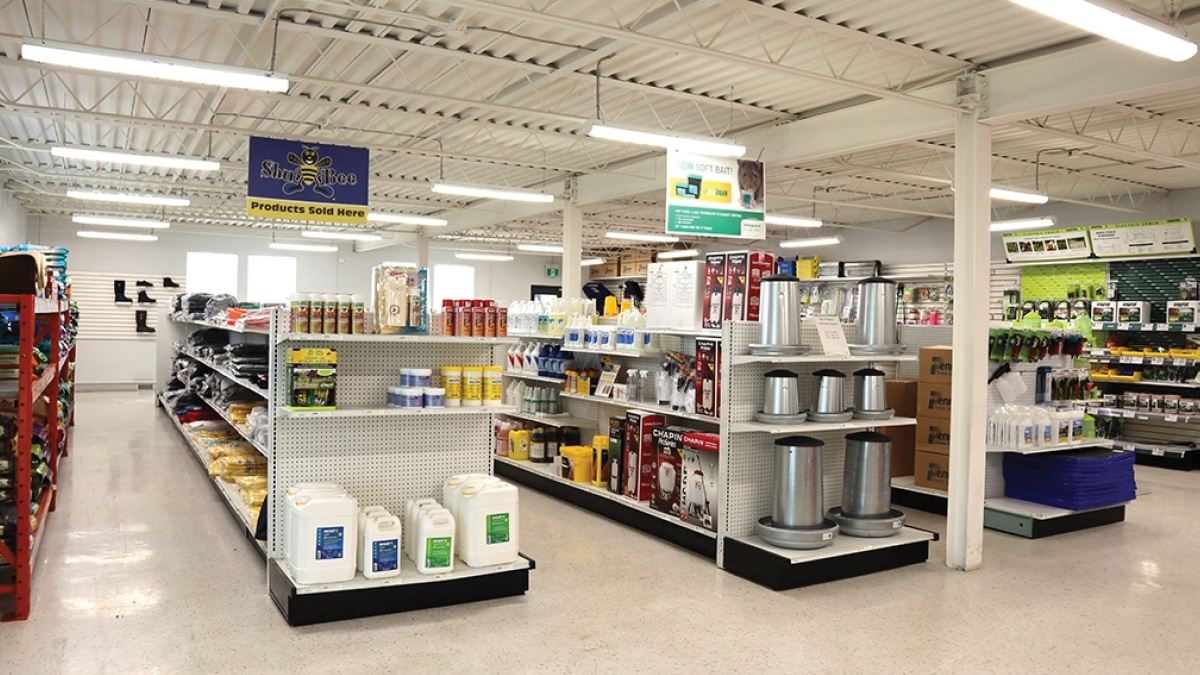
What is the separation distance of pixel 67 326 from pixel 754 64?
791 centimetres

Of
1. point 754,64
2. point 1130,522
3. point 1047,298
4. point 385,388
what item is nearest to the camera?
point 385,388

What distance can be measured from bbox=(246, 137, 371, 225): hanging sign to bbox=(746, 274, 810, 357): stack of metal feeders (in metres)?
5.25

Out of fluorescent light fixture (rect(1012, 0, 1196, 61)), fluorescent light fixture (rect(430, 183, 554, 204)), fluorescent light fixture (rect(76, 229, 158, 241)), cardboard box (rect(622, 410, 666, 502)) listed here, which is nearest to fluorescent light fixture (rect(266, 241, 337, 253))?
fluorescent light fixture (rect(76, 229, 158, 241))

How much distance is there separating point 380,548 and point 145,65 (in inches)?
144

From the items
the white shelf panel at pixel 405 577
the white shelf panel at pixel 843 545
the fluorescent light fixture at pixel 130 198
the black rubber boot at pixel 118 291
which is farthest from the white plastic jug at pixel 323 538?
the black rubber boot at pixel 118 291

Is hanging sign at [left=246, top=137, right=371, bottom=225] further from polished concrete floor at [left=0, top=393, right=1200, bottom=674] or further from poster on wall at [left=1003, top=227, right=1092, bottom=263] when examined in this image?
poster on wall at [left=1003, top=227, right=1092, bottom=263]

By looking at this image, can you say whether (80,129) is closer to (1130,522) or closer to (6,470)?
(6,470)

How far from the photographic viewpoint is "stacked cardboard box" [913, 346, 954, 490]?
7449 millimetres

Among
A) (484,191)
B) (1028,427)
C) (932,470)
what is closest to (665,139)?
(484,191)

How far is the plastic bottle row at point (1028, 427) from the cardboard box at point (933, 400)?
1.25 ft

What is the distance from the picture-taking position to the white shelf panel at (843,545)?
536 centimetres

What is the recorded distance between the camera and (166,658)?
4016 millimetres

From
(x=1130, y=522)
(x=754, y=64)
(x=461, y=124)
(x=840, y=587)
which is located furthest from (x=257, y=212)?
(x=1130, y=522)

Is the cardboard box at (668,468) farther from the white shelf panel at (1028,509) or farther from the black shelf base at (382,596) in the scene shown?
the white shelf panel at (1028,509)
